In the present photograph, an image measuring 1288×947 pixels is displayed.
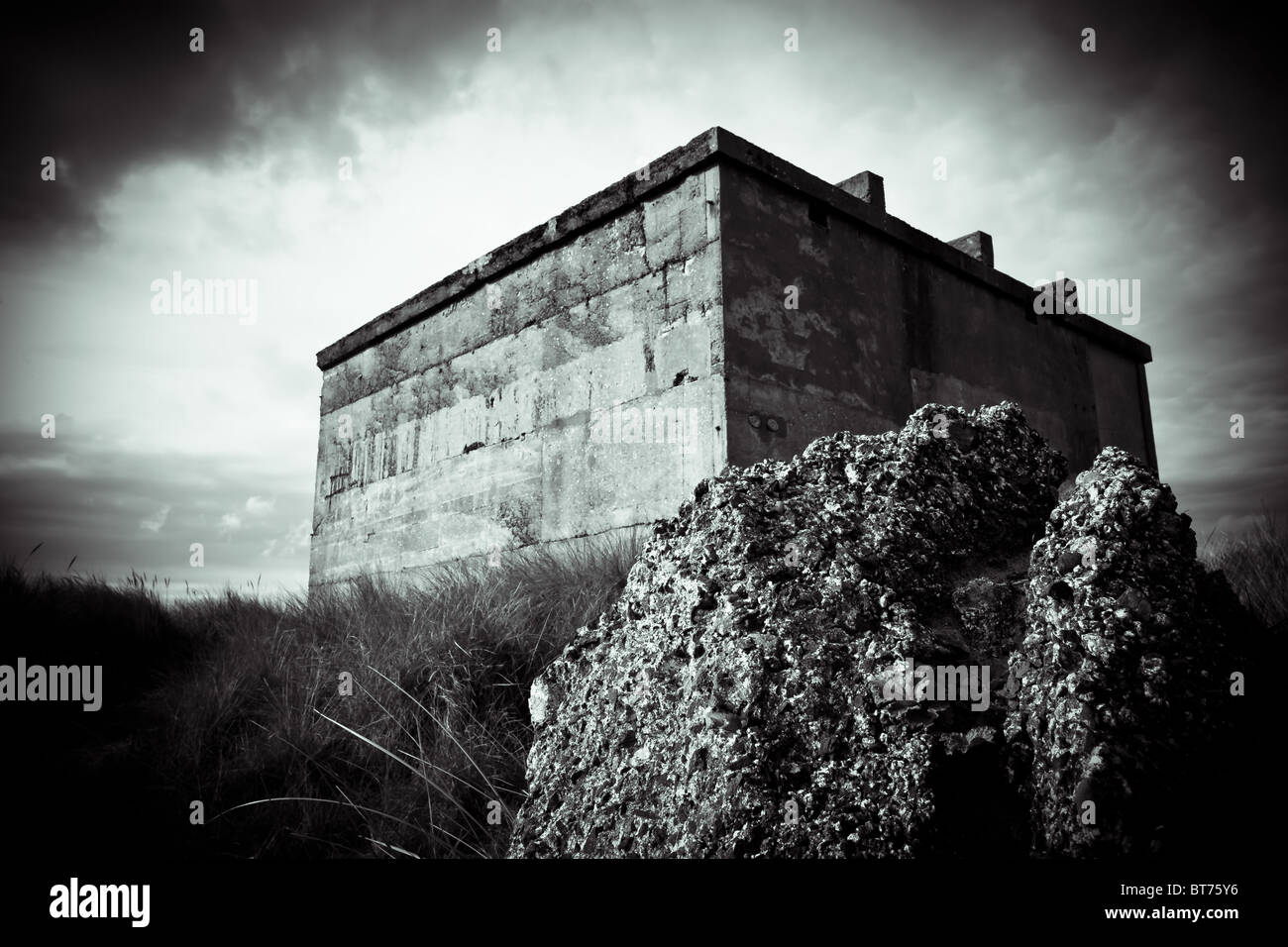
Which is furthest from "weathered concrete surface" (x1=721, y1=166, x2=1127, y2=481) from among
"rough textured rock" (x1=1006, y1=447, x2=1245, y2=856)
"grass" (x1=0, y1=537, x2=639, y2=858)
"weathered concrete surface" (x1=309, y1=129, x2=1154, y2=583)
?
"rough textured rock" (x1=1006, y1=447, x2=1245, y2=856)

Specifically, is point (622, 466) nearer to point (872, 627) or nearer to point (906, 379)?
point (906, 379)

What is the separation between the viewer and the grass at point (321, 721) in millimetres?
2516

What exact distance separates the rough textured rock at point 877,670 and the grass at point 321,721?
72 cm

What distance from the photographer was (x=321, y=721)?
9.89 feet

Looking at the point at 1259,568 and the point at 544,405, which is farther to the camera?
the point at 544,405

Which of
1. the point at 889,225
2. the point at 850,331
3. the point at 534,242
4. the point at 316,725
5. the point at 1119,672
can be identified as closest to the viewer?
the point at 1119,672

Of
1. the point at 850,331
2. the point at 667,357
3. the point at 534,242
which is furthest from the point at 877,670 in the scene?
the point at 534,242

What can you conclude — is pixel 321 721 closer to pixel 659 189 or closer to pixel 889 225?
pixel 659 189

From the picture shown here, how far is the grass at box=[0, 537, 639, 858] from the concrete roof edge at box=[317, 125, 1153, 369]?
2.29 meters

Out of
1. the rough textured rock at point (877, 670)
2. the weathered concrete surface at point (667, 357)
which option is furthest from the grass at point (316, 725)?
the weathered concrete surface at point (667, 357)

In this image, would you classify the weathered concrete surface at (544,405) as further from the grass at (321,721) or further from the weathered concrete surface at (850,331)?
the grass at (321,721)

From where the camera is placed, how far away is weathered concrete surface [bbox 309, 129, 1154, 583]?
4746 millimetres

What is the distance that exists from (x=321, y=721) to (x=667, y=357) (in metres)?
2.73

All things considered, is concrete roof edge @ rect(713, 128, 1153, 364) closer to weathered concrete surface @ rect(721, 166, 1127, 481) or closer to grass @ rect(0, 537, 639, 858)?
weathered concrete surface @ rect(721, 166, 1127, 481)
